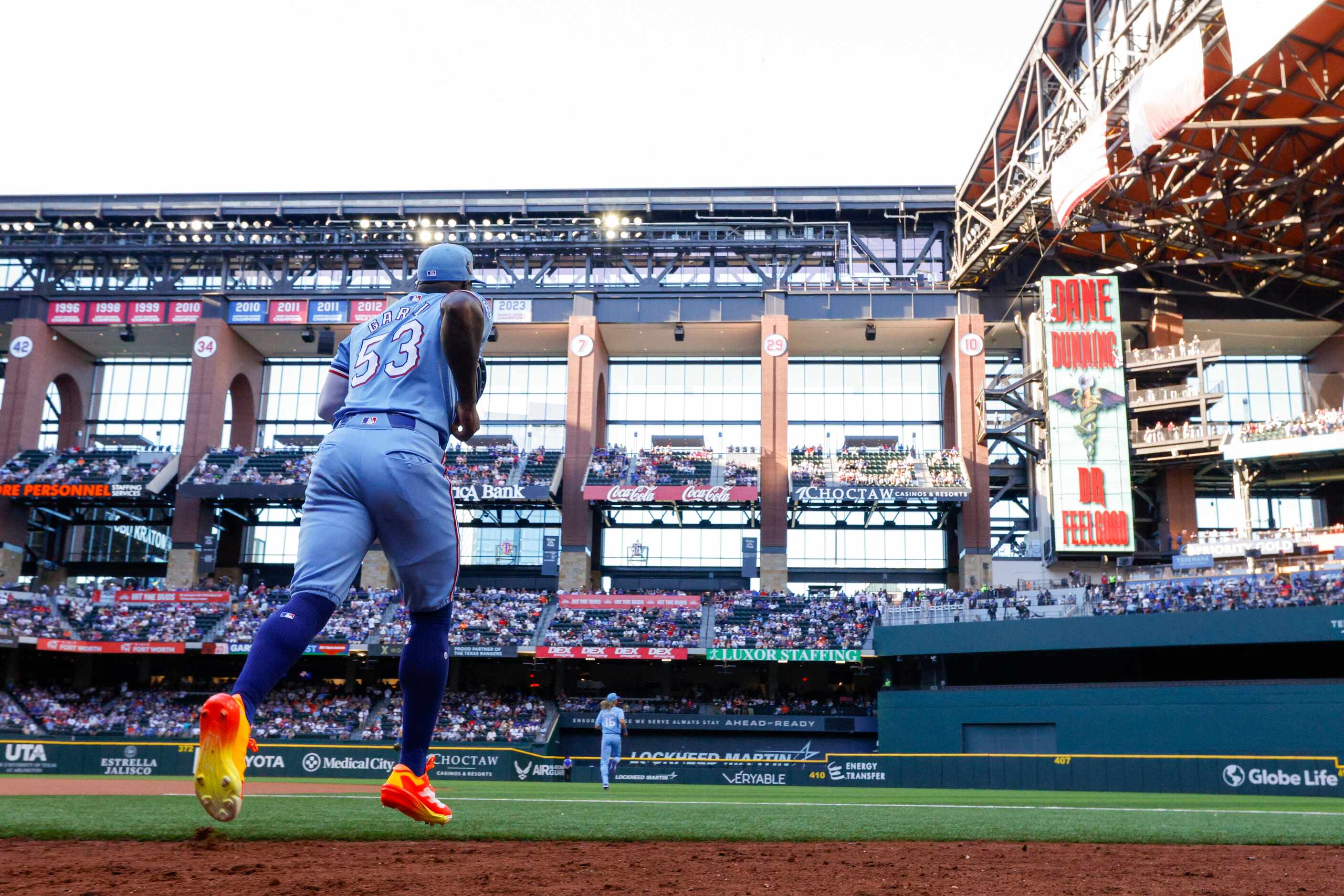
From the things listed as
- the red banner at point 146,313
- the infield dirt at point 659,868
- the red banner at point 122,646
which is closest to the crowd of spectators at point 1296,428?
the infield dirt at point 659,868

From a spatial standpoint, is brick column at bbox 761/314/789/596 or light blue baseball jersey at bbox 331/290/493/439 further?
brick column at bbox 761/314/789/596

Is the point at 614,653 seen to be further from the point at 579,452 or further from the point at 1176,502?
the point at 1176,502

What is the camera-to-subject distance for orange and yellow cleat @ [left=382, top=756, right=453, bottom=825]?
4.93 metres

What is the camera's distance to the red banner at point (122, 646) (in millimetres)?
42156

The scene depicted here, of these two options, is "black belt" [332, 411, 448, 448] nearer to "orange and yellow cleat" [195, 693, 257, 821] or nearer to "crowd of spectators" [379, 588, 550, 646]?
"orange and yellow cleat" [195, 693, 257, 821]

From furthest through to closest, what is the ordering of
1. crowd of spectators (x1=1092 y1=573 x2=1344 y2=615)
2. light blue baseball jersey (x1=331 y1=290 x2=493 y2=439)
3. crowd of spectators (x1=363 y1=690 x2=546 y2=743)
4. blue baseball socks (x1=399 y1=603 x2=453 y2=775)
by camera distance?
crowd of spectators (x1=363 y1=690 x2=546 y2=743) < crowd of spectators (x1=1092 y1=573 x2=1344 y2=615) < blue baseball socks (x1=399 y1=603 x2=453 y2=775) < light blue baseball jersey (x1=331 y1=290 x2=493 y2=439)

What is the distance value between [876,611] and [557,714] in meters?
13.2

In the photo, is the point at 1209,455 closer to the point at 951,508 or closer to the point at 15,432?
the point at 951,508

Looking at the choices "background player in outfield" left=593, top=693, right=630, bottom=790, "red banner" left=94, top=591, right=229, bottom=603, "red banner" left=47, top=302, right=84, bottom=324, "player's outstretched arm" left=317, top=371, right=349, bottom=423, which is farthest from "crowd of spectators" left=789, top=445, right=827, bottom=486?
"player's outstretched arm" left=317, top=371, right=349, bottom=423

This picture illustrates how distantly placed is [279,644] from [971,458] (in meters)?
45.4

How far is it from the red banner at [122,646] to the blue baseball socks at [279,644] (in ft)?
138

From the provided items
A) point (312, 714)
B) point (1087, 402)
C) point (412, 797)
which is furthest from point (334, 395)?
point (1087, 402)

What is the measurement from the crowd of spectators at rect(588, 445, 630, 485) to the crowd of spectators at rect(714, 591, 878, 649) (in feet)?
23.3

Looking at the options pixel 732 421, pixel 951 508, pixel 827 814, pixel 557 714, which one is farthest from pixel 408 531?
pixel 732 421
